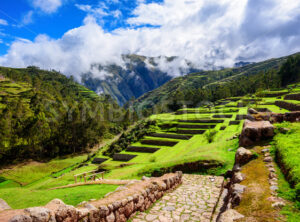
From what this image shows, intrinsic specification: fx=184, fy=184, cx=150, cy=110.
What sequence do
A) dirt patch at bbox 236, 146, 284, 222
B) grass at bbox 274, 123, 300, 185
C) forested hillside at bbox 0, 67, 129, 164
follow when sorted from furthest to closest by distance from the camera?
forested hillside at bbox 0, 67, 129, 164 → grass at bbox 274, 123, 300, 185 → dirt patch at bbox 236, 146, 284, 222

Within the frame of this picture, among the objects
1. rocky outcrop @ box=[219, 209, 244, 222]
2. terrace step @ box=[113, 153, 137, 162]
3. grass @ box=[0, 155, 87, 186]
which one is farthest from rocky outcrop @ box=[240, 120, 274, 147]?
grass @ box=[0, 155, 87, 186]

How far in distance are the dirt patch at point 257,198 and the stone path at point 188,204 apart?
1.61 m

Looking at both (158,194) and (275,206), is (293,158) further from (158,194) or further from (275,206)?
(158,194)

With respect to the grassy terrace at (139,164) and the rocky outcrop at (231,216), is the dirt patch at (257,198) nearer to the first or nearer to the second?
the rocky outcrop at (231,216)

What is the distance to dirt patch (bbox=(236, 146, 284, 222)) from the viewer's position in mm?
4223

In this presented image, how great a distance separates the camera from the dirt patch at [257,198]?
4.22 m

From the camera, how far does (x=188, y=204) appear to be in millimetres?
7211

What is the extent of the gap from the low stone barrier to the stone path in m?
0.34

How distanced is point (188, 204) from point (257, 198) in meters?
2.82

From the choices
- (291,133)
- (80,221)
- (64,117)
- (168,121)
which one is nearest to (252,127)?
(291,133)

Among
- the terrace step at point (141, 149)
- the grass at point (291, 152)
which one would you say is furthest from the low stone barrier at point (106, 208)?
the terrace step at point (141, 149)

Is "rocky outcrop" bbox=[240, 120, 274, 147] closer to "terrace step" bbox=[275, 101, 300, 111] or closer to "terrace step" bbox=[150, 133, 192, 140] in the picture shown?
"terrace step" bbox=[275, 101, 300, 111]

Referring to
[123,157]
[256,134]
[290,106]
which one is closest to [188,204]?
[256,134]

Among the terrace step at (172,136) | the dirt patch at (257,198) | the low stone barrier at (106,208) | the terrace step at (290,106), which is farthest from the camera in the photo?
the terrace step at (172,136)
